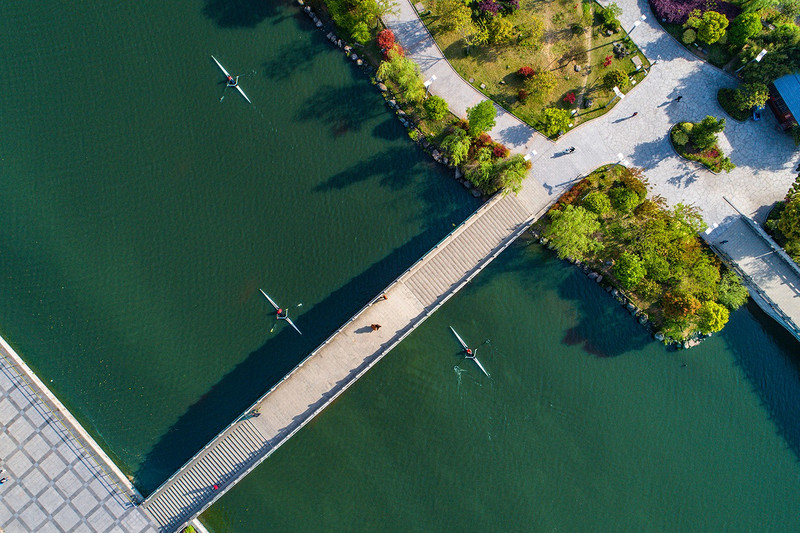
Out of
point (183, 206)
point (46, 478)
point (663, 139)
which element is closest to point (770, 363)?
point (663, 139)

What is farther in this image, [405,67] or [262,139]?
[262,139]

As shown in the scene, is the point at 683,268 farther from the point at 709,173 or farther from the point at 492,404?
the point at 492,404

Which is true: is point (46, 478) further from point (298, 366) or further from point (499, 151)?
point (499, 151)

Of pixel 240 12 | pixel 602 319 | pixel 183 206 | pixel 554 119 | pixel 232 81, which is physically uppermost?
pixel 240 12

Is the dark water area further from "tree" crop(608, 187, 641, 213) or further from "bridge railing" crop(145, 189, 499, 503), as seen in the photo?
"tree" crop(608, 187, 641, 213)

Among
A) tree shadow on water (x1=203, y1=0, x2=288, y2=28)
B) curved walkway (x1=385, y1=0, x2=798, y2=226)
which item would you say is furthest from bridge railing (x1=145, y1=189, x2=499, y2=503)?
tree shadow on water (x1=203, y1=0, x2=288, y2=28)

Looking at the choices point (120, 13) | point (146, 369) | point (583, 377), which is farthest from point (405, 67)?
point (146, 369)
